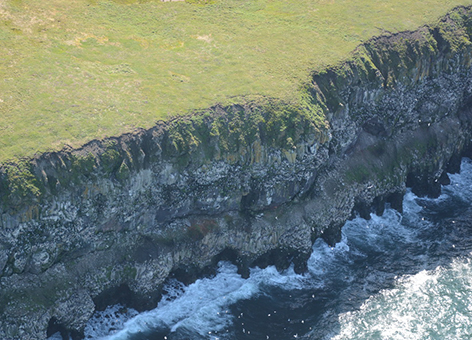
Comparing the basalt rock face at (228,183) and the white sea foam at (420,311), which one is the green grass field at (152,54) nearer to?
the basalt rock face at (228,183)

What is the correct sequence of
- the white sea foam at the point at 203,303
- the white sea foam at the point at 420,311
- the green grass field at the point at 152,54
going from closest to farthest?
1. the white sea foam at the point at 420,311
2. the green grass field at the point at 152,54
3. the white sea foam at the point at 203,303

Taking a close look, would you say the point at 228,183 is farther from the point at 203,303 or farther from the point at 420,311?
the point at 420,311

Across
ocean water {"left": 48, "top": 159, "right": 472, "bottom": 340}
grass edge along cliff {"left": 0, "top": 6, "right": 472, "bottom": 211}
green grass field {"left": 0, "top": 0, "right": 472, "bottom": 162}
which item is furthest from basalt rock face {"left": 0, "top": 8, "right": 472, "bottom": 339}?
green grass field {"left": 0, "top": 0, "right": 472, "bottom": 162}

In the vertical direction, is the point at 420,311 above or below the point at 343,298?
above

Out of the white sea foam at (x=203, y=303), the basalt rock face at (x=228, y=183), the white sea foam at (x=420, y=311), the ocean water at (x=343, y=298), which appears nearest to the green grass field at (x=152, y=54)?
the basalt rock face at (x=228, y=183)

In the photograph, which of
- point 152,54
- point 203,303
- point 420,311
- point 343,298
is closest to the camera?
point 420,311

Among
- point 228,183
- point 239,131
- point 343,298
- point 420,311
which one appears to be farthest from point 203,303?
point 420,311
